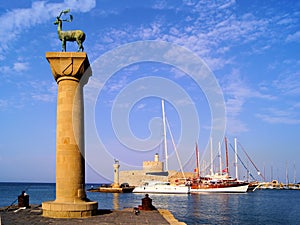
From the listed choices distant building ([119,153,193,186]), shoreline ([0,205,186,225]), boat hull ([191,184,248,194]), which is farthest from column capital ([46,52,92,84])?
distant building ([119,153,193,186])

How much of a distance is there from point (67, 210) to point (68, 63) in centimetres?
744

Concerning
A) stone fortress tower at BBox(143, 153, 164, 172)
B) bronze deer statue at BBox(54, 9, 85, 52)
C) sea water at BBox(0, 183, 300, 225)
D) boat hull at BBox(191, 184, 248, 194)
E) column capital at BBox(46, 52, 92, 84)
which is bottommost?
boat hull at BBox(191, 184, 248, 194)

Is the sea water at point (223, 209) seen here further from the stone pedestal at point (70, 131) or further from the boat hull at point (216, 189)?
the boat hull at point (216, 189)

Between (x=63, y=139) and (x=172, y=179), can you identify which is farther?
(x=172, y=179)

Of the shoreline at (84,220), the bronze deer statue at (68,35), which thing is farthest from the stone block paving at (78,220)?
the bronze deer statue at (68,35)

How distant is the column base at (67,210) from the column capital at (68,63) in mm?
6485

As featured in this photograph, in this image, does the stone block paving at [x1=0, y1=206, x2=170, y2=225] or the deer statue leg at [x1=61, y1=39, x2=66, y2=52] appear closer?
the stone block paving at [x1=0, y1=206, x2=170, y2=225]

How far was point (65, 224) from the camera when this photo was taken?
15.0m

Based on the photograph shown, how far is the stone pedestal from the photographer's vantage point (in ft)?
59.7

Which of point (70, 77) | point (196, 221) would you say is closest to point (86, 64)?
point (70, 77)

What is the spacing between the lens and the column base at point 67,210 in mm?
17250

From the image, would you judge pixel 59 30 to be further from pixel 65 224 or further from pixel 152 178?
pixel 152 178

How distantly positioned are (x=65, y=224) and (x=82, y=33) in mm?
10178

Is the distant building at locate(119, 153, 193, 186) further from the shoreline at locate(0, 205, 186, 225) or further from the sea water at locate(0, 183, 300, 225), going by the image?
the shoreline at locate(0, 205, 186, 225)
